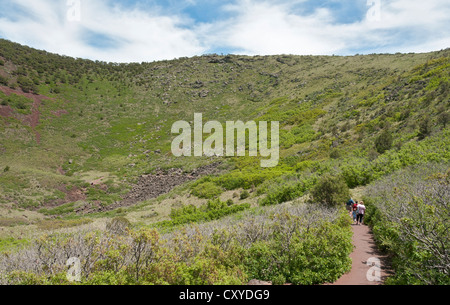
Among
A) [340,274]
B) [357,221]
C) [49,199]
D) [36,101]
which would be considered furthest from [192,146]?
[340,274]

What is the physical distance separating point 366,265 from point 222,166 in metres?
26.7

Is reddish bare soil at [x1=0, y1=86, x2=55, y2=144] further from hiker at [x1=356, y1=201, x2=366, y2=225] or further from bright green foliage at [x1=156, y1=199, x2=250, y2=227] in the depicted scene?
hiker at [x1=356, y1=201, x2=366, y2=225]

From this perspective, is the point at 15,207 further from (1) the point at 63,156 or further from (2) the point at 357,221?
(2) the point at 357,221

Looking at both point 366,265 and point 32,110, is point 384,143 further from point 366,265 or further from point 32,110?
point 32,110

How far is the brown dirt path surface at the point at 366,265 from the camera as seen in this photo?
735 centimetres

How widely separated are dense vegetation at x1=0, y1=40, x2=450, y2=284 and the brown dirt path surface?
0.43 meters

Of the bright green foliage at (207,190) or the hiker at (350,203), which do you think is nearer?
the hiker at (350,203)

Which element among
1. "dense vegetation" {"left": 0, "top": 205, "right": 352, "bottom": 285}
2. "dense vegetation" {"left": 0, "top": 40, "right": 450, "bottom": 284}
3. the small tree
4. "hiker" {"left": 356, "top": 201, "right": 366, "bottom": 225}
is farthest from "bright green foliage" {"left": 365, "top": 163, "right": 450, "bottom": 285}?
the small tree

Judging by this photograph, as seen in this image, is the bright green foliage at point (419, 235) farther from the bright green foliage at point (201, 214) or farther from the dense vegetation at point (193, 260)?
the bright green foliage at point (201, 214)

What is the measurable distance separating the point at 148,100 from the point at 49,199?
42455 millimetres

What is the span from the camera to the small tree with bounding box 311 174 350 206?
1460cm

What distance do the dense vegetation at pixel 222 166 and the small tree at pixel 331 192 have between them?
8 centimetres

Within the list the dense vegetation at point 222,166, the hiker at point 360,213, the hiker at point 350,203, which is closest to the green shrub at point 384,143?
the dense vegetation at point 222,166
